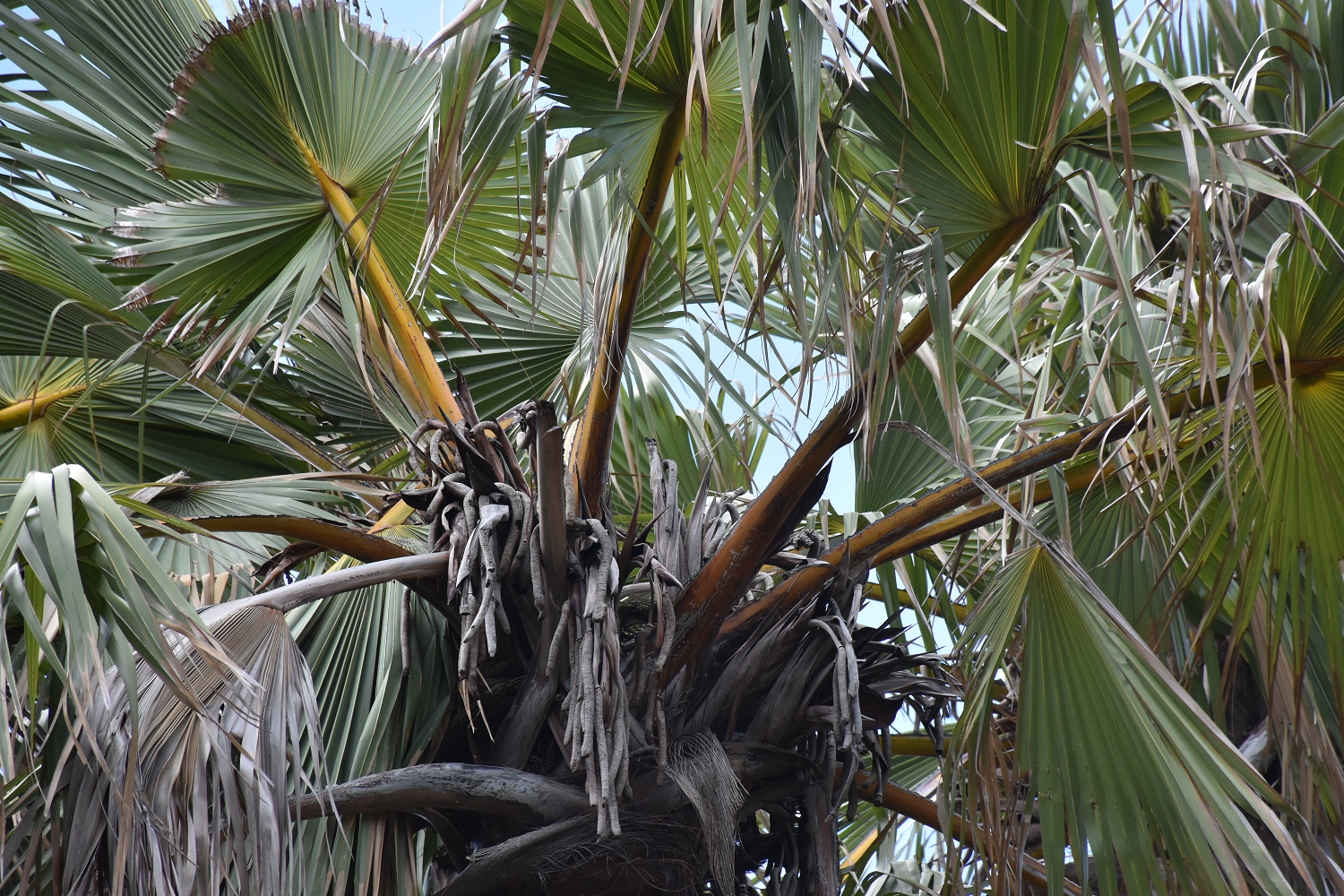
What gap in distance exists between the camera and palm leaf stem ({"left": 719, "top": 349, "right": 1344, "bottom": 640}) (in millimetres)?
1854

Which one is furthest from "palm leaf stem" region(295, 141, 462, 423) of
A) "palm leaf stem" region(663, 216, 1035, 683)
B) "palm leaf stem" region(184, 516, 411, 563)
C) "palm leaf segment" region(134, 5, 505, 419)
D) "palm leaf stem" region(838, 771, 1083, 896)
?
"palm leaf stem" region(838, 771, 1083, 896)

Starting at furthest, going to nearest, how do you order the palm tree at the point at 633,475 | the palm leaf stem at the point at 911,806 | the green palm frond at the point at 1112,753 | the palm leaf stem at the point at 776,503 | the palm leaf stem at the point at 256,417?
the palm leaf stem at the point at 256,417 < the palm leaf stem at the point at 911,806 < the palm leaf stem at the point at 776,503 < the green palm frond at the point at 1112,753 < the palm tree at the point at 633,475

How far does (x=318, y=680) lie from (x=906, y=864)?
2.16 meters

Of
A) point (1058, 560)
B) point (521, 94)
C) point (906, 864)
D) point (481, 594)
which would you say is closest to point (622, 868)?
point (481, 594)

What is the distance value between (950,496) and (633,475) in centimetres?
77

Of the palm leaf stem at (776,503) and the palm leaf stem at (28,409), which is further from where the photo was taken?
the palm leaf stem at (28,409)

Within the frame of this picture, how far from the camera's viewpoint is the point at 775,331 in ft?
9.44

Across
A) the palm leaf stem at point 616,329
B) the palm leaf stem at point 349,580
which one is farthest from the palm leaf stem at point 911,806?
the palm leaf stem at point 349,580

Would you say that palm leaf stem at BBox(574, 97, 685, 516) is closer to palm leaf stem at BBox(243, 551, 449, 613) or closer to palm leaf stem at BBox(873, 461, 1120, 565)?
palm leaf stem at BBox(243, 551, 449, 613)

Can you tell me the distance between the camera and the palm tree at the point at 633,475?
1524 millimetres

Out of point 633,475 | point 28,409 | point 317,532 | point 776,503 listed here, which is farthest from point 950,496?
point 28,409

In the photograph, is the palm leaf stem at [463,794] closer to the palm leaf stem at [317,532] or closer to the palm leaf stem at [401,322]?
the palm leaf stem at [317,532]

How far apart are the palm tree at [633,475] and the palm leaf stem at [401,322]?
1 cm

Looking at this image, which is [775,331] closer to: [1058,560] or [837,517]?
[837,517]
